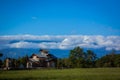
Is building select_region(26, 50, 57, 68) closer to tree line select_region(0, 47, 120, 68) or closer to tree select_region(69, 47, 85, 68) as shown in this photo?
tree line select_region(0, 47, 120, 68)

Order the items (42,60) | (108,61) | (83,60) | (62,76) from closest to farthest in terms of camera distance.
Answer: (62,76), (83,60), (108,61), (42,60)

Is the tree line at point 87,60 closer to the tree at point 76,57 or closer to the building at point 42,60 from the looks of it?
the tree at point 76,57

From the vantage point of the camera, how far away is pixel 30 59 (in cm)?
12538

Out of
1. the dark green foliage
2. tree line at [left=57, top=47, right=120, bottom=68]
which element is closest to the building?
tree line at [left=57, top=47, right=120, bottom=68]

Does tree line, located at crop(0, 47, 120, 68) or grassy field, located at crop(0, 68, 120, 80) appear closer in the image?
grassy field, located at crop(0, 68, 120, 80)

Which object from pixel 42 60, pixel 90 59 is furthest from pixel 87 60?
pixel 42 60

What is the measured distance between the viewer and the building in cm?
12290

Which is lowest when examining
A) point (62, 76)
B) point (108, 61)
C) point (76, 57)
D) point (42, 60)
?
point (62, 76)

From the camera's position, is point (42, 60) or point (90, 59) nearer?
point (90, 59)

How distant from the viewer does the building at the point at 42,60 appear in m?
123

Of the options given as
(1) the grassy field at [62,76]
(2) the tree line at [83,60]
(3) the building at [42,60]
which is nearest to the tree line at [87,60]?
(2) the tree line at [83,60]

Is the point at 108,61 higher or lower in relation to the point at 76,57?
lower

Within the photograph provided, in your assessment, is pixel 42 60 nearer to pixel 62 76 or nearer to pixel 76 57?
pixel 76 57

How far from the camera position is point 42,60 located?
127 m
